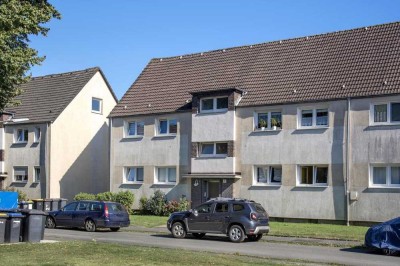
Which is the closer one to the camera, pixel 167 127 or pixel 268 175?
pixel 268 175

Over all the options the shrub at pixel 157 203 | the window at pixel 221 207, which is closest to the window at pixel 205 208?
the window at pixel 221 207

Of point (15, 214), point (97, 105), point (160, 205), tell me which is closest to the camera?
point (15, 214)

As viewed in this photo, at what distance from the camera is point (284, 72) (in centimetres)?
3369

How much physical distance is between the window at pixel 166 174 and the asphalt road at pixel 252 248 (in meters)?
10.1

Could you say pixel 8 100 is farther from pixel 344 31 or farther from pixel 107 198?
pixel 344 31

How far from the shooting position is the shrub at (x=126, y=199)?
3641 centimetres

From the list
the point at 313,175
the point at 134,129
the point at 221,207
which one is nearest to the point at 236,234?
the point at 221,207

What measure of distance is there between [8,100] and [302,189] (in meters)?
15.9

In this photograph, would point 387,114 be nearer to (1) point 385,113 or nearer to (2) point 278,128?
(1) point 385,113

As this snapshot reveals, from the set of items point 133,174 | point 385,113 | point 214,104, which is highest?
point 214,104

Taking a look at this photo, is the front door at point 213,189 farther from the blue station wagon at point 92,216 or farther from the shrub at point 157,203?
the blue station wagon at point 92,216

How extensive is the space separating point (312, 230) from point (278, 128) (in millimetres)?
7375

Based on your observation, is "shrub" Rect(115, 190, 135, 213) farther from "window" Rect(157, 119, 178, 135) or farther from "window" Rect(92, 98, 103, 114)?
"window" Rect(92, 98, 103, 114)

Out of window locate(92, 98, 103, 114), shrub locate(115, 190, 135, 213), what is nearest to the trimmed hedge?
shrub locate(115, 190, 135, 213)
